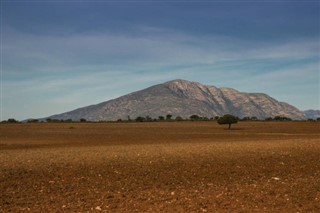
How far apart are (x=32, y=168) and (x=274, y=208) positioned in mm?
13908

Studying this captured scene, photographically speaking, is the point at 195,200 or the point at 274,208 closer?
the point at 274,208

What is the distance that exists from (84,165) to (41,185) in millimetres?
5113

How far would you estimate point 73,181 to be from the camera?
59.9ft

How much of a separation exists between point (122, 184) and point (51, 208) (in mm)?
4229

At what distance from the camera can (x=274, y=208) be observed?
13500 mm

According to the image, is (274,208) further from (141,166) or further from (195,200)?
(141,166)

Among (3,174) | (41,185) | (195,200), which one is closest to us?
(195,200)

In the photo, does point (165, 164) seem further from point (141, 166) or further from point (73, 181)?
point (73, 181)

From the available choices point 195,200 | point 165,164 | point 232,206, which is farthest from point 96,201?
point 165,164

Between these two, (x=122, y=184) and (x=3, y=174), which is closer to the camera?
(x=122, y=184)

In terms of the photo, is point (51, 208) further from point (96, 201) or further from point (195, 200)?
point (195, 200)

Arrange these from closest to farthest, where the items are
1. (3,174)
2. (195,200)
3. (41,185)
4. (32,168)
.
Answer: (195,200), (41,185), (3,174), (32,168)

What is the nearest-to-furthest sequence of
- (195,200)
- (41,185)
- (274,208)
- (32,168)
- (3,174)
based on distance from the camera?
(274,208)
(195,200)
(41,185)
(3,174)
(32,168)

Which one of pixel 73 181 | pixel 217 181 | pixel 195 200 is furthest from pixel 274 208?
pixel 73 181
